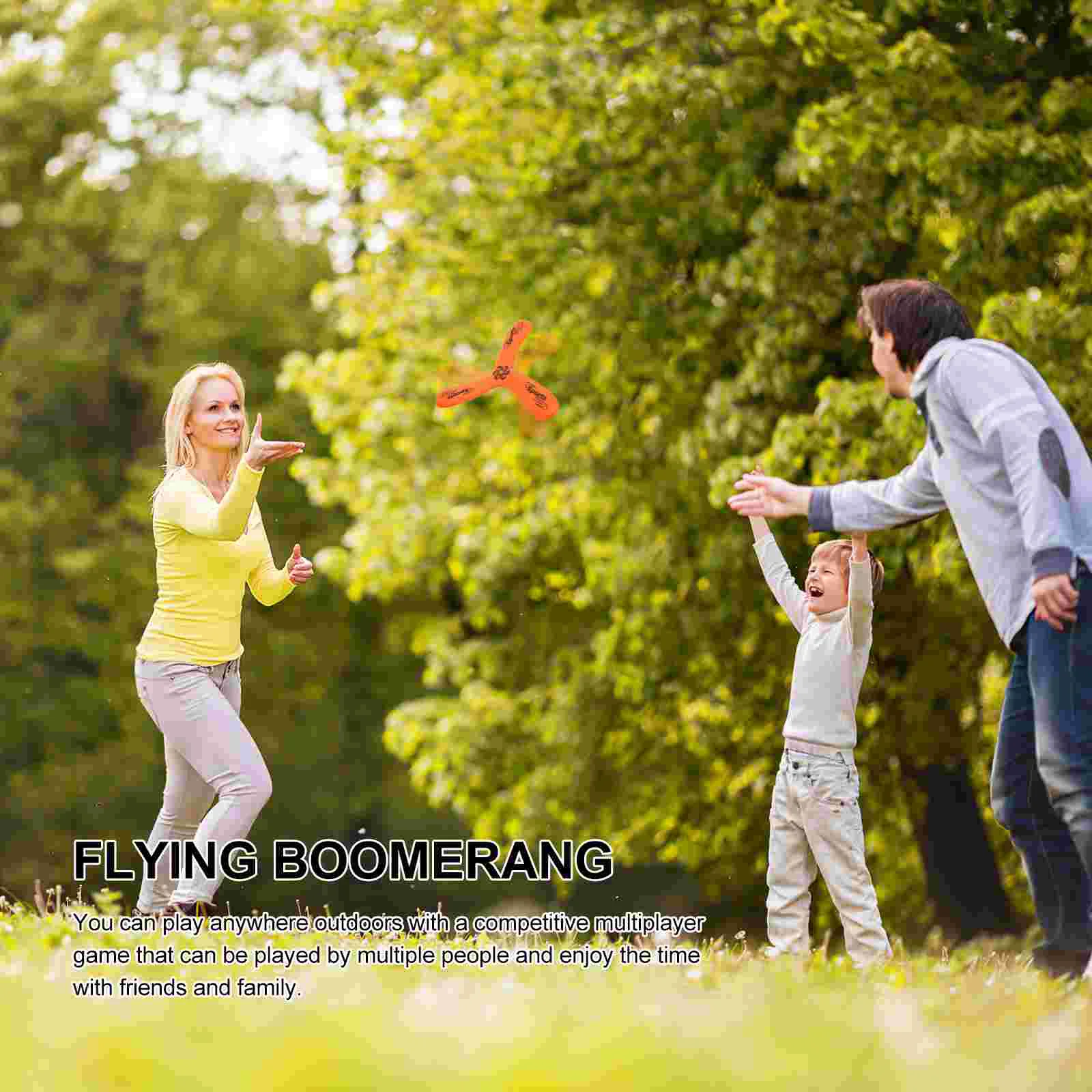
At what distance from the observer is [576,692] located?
1427cm

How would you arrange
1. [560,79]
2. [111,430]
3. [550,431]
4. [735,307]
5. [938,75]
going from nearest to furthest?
[938,75], [560,79], [735,307], [550,431], [111,430]

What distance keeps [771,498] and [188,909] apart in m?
2.33

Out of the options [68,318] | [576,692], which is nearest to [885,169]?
[576,692]

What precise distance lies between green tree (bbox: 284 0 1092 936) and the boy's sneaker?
533 cm

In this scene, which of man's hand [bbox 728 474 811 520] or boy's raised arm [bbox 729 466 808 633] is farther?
boy's raised arm [bbox 729 466 808 633]

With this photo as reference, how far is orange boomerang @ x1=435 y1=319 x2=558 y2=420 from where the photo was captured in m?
5.49

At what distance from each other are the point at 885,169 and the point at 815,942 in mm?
8231

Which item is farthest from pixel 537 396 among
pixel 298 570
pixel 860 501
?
pixel 860 501

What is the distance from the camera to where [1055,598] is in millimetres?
4379

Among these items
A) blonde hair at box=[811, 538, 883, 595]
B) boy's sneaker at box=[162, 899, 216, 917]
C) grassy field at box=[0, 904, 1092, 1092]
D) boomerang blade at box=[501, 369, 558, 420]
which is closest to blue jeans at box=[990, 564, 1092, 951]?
grassy field at box=[0, 904, 1092, 1092]

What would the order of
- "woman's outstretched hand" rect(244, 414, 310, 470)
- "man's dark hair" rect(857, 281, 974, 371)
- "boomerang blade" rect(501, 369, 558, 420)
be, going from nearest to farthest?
"man's dark hair" rect(857, 281, 974, 371), "woman's outstretched hand" rect(244, 414, 310, 470), "boomerang blade" rect(501, 369, 558, 420)

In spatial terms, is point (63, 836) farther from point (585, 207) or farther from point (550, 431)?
point (585, 207)

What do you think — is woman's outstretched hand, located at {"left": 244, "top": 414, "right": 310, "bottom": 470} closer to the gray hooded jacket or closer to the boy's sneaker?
the boy's sneaker

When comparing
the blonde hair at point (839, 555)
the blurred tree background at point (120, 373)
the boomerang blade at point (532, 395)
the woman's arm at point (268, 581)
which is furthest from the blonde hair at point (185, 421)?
the blurred tree background at point (120, 373)
